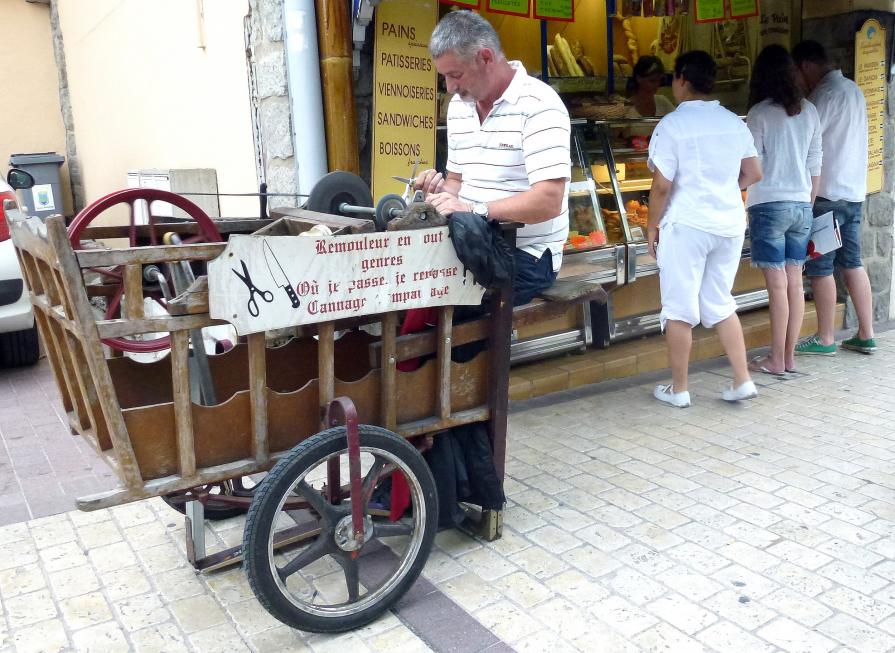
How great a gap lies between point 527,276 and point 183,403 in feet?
4.64

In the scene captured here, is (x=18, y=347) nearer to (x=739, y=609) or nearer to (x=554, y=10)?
(x=554, y=10)

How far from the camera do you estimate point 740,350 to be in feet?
15.3

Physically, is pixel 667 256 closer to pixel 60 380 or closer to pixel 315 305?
pixel 315 305

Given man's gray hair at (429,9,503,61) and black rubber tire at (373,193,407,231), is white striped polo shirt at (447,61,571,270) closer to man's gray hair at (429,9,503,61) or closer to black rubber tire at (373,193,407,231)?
man's gray hair at (429,9,503,61)

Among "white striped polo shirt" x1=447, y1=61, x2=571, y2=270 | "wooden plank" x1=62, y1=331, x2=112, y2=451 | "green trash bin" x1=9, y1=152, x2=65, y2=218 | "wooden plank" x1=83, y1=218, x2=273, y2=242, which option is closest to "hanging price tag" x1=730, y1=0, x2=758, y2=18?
"white striped polo shirt" x1=447, y1=61, x2=571, y2=270

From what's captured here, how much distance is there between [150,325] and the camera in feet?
7.45

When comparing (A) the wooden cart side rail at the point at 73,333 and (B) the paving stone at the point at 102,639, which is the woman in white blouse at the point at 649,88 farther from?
(B) the paving stone at the point at 102,639

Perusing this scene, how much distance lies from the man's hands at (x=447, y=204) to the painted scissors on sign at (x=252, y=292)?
70 centimetres

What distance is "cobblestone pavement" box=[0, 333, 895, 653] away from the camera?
2.63 metres

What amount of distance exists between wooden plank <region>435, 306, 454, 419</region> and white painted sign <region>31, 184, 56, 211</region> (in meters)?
8.62

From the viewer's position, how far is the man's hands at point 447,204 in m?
2.81

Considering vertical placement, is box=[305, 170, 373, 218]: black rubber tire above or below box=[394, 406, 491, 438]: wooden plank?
above

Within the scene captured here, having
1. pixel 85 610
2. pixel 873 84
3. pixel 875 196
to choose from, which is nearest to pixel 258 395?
pixel 85 610

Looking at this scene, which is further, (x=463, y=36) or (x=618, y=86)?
(x=618, y=86)
